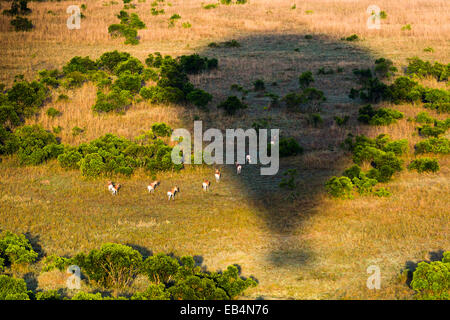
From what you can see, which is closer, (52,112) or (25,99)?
(52,112)

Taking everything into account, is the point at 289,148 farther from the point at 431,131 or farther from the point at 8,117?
the point at 8,117

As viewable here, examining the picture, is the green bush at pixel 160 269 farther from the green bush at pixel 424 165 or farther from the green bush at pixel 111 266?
the green bush at pixel 424 165

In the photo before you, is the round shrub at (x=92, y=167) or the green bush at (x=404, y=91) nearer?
the round shrub at (x=92, y=167)

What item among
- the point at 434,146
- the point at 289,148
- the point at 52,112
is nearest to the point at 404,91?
the point at 434,146

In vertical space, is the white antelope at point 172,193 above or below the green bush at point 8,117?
below

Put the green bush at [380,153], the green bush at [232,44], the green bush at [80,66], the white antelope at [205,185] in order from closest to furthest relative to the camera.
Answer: the white antelope at [205,185], the green bush at [380,153], the green bush at [80,66], the green bush at [232,44]

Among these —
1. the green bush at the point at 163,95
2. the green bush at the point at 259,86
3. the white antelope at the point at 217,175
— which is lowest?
the white antelope at the point at 217,175

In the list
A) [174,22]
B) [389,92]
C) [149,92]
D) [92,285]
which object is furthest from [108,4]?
[92,285]

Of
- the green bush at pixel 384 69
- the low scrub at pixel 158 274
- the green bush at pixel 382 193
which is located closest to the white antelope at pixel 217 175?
the green bush at pixel 382 193

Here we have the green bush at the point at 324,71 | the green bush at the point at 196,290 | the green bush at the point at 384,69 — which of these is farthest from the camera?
the green bush at the point at 324,71
